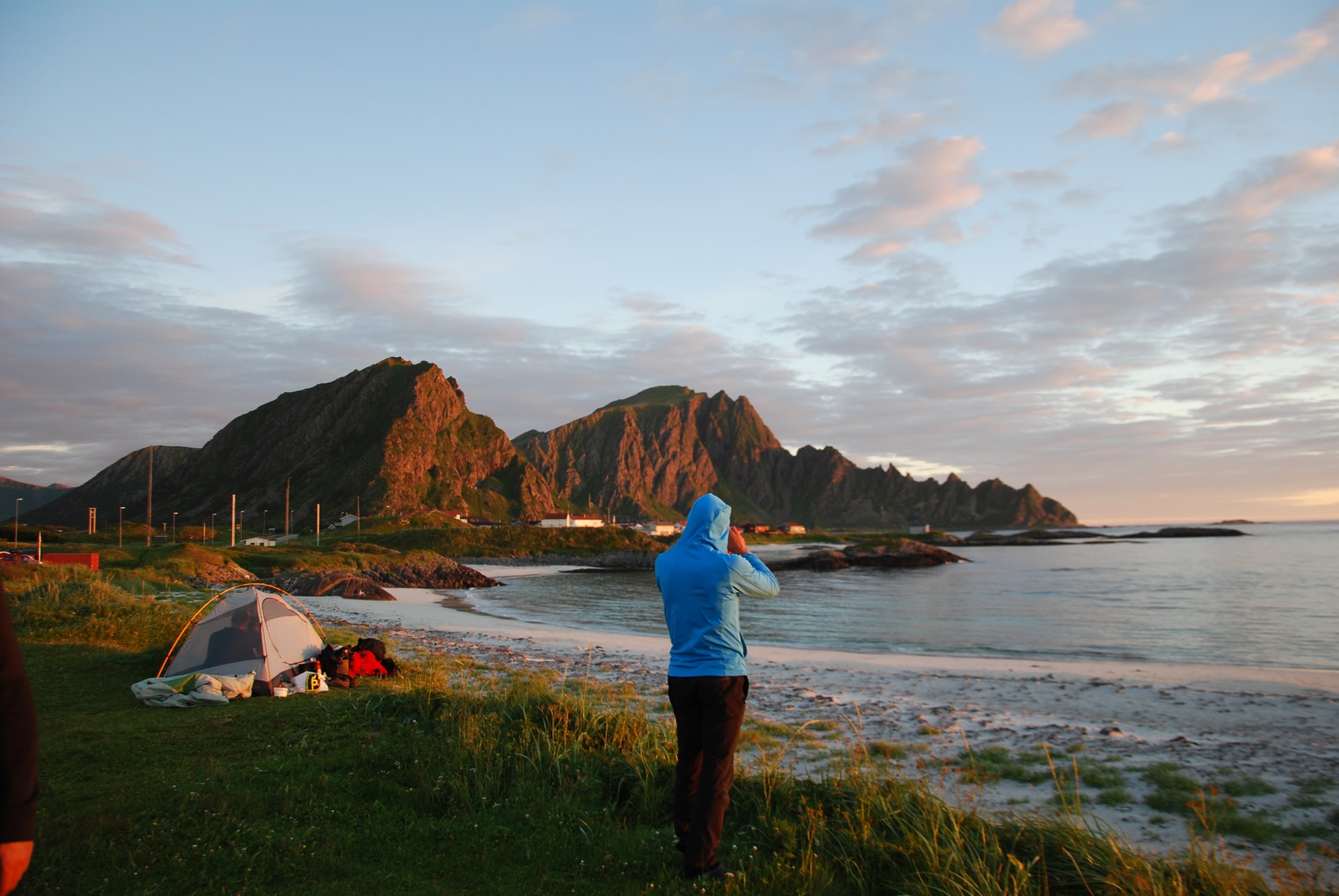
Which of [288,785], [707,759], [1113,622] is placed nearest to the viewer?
[707,759]

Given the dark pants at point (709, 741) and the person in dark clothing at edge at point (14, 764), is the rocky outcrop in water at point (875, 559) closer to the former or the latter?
the dark pants at point (709, 741)

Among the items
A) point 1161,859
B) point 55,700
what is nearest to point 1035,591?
point 1161,859

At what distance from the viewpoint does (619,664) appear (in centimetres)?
1920

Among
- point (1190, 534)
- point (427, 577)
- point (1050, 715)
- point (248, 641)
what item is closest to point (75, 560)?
point (427, 577)

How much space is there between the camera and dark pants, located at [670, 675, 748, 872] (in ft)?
18.9

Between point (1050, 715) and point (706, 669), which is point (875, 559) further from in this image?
point (706, 669)

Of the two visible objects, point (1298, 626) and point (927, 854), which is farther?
point (1298, 626)

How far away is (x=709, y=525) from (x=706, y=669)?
44.5 inches

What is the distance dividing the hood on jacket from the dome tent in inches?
383

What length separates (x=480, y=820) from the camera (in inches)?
273

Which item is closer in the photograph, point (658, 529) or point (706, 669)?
point (706, 669)

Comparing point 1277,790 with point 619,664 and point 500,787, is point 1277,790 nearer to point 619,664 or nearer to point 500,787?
point 500,787

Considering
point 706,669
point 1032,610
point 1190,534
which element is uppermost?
point 706,669

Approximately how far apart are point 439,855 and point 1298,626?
34684 mm
